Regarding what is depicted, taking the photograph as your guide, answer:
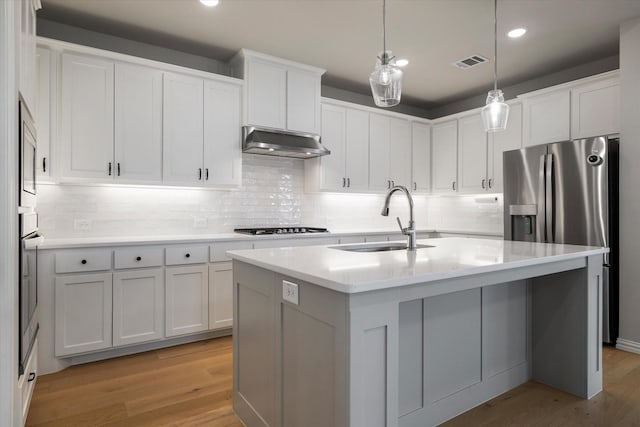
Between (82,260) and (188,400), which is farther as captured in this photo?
(82,260)

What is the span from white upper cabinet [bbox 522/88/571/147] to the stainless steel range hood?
2.21 m

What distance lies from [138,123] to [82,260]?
126cm

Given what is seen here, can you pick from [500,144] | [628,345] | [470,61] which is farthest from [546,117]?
[628,345]

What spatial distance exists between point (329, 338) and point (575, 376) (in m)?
1.93

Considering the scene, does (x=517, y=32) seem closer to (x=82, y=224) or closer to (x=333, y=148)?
(x=333, y=148)

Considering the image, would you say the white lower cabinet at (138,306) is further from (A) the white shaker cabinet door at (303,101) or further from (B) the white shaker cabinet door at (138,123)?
(A) the white shaker cabinet door at (303,101)

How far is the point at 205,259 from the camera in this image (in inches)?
134

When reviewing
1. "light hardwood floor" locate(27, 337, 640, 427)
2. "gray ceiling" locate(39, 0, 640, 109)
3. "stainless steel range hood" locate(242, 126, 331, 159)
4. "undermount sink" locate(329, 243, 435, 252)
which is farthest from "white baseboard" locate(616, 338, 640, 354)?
"stainless steel range hood" locate(242, 126, 331, 159)

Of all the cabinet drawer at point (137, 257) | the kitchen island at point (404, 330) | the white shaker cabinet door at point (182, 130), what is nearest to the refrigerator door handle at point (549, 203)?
the kitchen island at point (404, 330)

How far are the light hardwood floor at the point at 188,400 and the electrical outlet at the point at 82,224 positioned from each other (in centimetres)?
118

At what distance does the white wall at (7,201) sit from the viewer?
1.47 m

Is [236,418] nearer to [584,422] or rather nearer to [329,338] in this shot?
[329,338]

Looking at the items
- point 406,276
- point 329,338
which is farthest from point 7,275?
point 406,276

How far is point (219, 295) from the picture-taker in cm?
348
